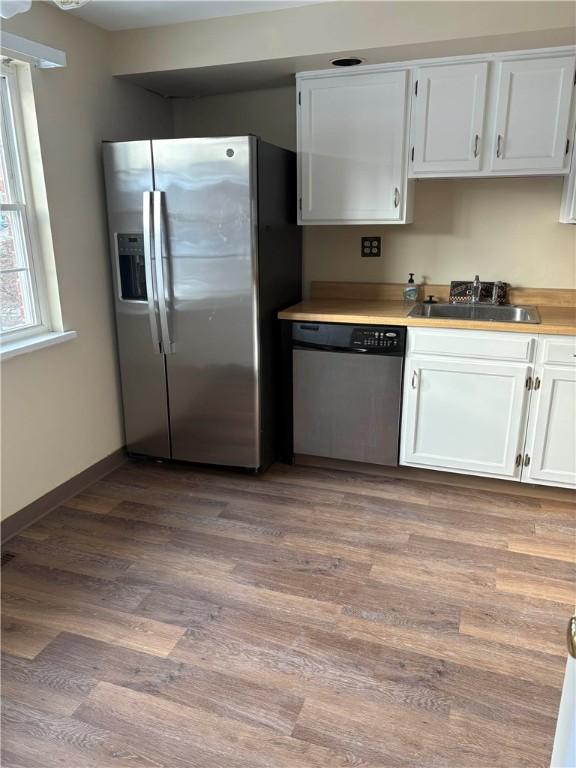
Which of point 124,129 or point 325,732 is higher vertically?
point 124,129

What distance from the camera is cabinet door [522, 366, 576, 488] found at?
8.73 feet

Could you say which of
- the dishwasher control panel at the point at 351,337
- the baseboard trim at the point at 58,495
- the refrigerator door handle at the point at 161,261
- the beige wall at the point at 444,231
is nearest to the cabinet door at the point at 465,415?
the dishwasher control panel at the point at 351,337

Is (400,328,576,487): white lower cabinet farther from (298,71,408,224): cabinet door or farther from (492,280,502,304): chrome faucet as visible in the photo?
(298,71,408,224): cabinet door

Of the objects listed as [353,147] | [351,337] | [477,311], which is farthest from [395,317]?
[353,147]

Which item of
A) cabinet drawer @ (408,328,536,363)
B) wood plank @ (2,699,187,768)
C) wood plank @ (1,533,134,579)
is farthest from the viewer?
cabinet drawer @ (408,328,536,363)

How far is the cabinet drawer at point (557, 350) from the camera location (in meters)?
2.61

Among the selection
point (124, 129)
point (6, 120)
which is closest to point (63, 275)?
point (6, 120)

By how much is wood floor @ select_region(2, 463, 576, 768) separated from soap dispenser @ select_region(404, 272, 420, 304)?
1114 mm

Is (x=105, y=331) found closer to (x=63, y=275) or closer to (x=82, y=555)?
(x=63, y=275)

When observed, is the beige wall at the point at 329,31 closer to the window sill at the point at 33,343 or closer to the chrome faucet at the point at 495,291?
the chrome faucet at the point at 495,291

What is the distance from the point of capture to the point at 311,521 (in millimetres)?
2711

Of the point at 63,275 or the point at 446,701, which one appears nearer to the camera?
the point at 446,701

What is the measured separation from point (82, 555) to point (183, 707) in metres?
0.98

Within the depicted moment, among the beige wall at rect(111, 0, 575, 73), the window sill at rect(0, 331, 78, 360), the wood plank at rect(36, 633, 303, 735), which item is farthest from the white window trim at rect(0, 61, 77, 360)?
the wood plank at rect(36, 633, 303, 735)
